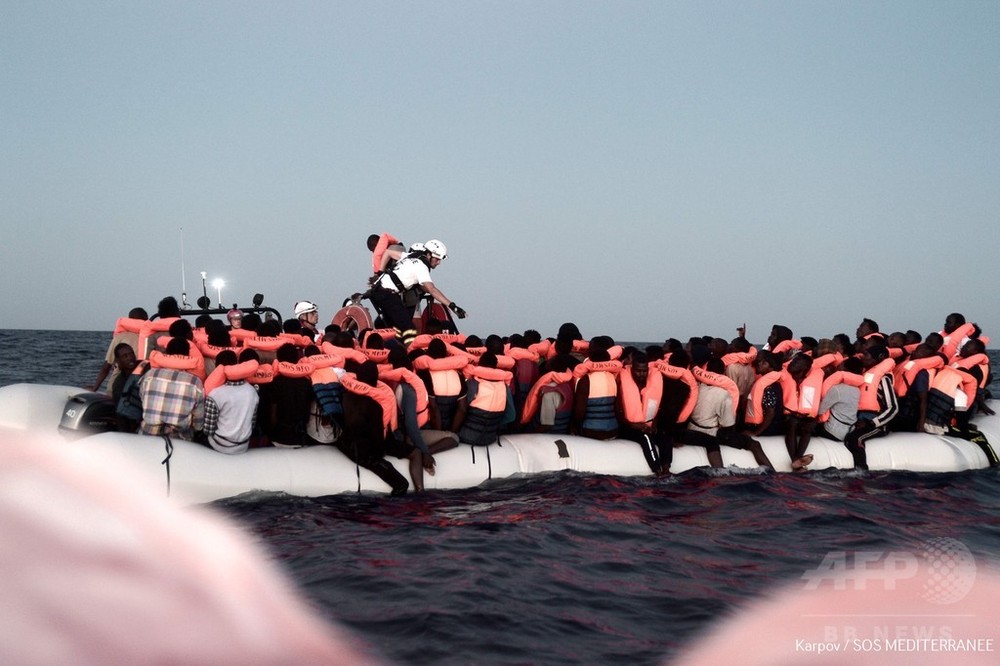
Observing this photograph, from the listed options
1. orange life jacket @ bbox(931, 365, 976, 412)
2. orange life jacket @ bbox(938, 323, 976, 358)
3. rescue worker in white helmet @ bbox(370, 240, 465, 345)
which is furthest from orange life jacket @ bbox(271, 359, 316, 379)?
orange life jacket @ bbox(938, 323, 976, 358)

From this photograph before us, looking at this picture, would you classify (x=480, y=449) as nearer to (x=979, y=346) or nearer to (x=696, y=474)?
(x=696, y=474)

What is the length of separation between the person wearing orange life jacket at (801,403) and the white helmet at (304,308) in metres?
6.90

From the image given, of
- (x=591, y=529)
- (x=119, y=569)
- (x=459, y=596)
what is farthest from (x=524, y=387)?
(x=119, y=569)

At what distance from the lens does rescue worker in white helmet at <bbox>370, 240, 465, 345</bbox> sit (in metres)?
11.7

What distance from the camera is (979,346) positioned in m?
12.6

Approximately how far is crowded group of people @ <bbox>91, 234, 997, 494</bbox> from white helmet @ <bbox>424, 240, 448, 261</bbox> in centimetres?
2

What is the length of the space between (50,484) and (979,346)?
524 inches

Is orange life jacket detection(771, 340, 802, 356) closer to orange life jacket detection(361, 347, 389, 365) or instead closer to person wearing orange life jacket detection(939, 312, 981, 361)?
person wearing orange life jacket detection(939, 312, 981, 361)

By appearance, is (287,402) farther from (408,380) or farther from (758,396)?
(758,396)

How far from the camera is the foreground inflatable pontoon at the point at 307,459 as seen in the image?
8258 millimetres

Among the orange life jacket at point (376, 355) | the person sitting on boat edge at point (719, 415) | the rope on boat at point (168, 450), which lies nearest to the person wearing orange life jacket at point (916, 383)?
the person sitting on boat edge at point (719, 415)

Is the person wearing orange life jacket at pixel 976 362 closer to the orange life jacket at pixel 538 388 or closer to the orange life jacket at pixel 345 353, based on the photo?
the orange life jacket at pixel 538 388

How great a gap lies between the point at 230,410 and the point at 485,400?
113 inches

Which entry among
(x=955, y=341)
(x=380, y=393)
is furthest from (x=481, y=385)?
(x=955, y=341)
